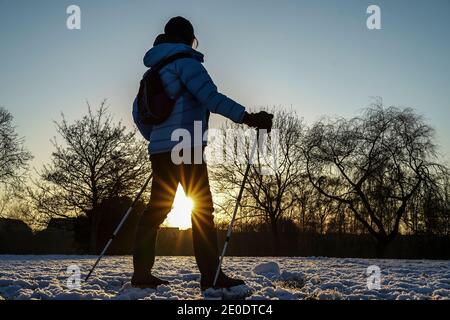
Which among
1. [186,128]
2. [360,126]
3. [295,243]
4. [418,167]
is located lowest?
[295,243]

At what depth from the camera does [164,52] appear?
4.27 m

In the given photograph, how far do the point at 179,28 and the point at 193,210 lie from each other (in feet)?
5.83

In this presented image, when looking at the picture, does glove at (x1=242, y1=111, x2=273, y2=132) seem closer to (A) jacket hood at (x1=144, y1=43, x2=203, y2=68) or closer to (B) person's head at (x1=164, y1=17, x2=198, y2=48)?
(A) jacket hood at (x1=144, y1=43, x2=203, y2=68)

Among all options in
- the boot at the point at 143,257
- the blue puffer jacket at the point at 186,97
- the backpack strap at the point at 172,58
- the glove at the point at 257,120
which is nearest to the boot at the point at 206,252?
the boot at the point at 143,257

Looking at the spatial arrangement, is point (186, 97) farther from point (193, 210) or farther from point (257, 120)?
point (193, 210)

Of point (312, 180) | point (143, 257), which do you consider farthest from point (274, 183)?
point (143, 257)

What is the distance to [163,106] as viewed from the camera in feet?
13.8

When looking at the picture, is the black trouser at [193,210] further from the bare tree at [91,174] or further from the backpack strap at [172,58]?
the bare tree at [91,174]

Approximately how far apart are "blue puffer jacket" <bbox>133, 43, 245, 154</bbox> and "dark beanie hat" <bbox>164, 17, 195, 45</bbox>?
159mm

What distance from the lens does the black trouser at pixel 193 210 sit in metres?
4.15

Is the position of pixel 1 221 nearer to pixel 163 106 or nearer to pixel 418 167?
pixel 418 167

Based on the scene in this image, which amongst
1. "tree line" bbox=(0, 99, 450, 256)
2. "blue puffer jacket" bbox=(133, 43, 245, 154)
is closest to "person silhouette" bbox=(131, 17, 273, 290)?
"blue puffer jacket" bbox=(133, 43, 245, 154)
